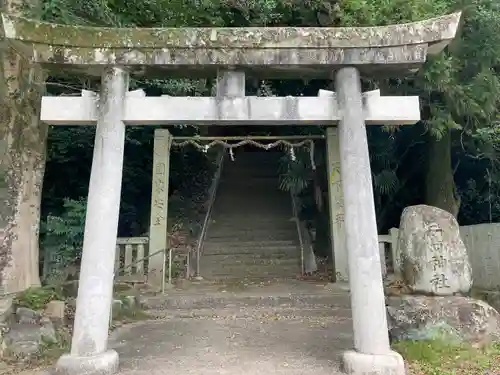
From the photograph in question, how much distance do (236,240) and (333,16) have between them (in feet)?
21.5

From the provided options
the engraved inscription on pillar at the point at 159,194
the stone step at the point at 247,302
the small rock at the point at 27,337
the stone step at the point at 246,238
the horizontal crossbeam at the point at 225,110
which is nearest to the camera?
the horizontal crossbeam at the point at 225,110

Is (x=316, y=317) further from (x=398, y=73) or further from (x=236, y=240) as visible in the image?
(x=236, y=240)

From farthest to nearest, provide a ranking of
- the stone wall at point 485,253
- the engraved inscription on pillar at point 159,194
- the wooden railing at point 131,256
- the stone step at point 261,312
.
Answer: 1. the engraved inscription on pillar at point 159,194
2. the wooden railing at point 131,256
3. the stone wall at point 485,253
4. the stone step at point 261,312

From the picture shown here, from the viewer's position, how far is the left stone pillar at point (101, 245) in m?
4.79

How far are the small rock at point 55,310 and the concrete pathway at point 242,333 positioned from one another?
83 centimetres

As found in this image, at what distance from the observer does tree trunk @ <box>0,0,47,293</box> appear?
6.57m

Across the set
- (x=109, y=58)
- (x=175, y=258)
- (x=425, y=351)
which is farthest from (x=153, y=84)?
(x=425, y=351)

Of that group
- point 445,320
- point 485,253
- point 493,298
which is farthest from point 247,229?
point 445,320

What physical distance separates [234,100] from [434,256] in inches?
126

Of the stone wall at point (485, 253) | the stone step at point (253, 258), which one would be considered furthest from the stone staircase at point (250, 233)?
the stone wall at point (485, 253)

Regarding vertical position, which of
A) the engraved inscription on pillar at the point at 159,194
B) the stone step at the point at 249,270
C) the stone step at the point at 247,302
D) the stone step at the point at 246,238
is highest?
the engraved inscription on pillar at the point at 159,194

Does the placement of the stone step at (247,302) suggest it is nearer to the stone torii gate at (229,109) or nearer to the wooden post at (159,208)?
the wooden post at (159,208)

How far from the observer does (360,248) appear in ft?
16.6

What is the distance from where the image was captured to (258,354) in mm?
5680
